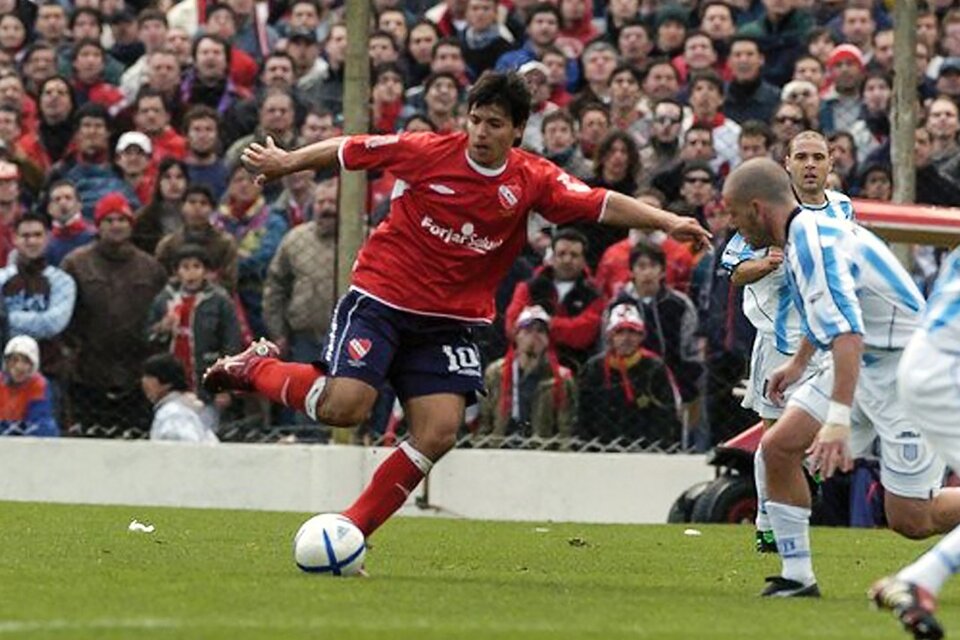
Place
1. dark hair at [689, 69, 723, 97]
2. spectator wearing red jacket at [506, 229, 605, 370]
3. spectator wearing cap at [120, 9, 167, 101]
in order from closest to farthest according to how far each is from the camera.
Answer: spectator wearing red jacket at [506, 229, 605, 370]
dark hair at [689, 69, 723, 97]
spectator wearing cap at [120, 9, 167, 101]

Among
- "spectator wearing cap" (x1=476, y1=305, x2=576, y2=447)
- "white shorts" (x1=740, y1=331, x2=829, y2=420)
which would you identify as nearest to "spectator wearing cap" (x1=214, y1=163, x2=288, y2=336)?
"spectator wearing cap" (x1=476, y1=305, x2=576, y2=447)

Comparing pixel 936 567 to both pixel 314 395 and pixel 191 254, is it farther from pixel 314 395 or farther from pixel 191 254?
pixel 191 254

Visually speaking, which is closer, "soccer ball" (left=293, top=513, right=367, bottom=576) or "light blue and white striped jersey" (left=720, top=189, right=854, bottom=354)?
→ "soccer ball" (left=293, top=513, right=367, bottom=576)

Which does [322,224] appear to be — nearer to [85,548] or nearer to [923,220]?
[923,220]

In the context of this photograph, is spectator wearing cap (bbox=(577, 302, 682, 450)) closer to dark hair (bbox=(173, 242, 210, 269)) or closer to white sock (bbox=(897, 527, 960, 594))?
dark hair (bbox=(173, 242, 210, 269))

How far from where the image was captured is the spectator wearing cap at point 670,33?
Result: 19500 millimetres

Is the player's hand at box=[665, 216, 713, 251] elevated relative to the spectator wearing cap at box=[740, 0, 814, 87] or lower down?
lower down

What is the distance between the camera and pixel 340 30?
769 inches

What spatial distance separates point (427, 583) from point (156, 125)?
894 centimetres

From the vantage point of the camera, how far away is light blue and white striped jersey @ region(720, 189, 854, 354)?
42.5 ft

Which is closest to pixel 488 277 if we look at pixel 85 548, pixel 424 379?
pixel 424 379

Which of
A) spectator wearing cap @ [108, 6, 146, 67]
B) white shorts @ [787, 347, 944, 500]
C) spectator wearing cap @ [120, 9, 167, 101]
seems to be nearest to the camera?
white shorts @ [787, 347, 944, 500]

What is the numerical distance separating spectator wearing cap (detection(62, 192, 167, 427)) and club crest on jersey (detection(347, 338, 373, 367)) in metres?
6.12

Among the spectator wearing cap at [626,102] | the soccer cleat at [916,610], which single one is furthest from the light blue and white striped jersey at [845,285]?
the spectator wearing cap at [626,102]
